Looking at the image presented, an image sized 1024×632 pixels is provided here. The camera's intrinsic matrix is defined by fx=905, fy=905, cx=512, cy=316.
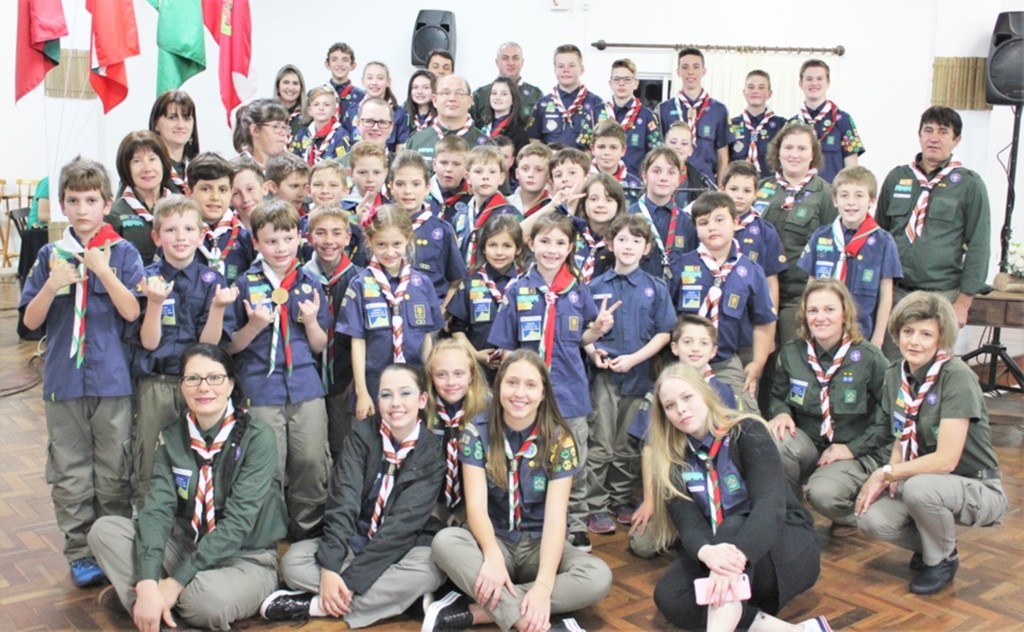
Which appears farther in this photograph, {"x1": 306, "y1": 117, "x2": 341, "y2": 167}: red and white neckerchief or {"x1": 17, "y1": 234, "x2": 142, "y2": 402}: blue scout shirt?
{"x1": 306, "y1": 117, "x2": 341, "y2": 167}: red and white neckerchief

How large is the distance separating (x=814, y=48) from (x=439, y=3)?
11.0 feet

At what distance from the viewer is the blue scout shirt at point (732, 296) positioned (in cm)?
358

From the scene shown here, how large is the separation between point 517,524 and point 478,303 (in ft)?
3.35

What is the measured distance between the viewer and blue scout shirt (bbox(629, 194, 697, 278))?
380cm

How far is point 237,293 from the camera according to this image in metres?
2.92

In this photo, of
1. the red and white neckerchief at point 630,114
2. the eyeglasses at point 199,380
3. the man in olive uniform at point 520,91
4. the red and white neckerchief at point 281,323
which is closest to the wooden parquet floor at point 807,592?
the eyeglasses at point 199,380

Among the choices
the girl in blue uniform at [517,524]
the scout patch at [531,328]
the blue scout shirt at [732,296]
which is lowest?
the girl in blue uniform at [517,524]

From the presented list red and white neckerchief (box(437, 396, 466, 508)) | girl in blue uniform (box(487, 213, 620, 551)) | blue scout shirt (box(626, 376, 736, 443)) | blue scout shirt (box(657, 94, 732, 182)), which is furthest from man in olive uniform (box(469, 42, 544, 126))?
red and white neckerchief (box(437, 396, 466, 508))

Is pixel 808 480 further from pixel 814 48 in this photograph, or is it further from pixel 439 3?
pixel 439 3

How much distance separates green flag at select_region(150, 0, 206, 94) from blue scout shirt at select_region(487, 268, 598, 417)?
244 cm

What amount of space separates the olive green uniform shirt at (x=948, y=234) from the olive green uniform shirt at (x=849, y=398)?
1.23 meters

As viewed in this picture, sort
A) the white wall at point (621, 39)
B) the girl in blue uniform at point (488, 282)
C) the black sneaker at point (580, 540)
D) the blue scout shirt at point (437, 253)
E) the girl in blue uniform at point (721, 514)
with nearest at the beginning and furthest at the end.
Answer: the girl in blue uniform at point (721, 514)
the black sneaker at point (580, 540)
the girl in blue uniform at point (488, 282)
the blue scout shirt at point (437, 253)
the white wall at point (621, 39)

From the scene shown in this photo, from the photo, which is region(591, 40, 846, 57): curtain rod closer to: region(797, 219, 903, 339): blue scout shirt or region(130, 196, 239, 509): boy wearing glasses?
region(797, 219, 903, 339): blue scout shirt

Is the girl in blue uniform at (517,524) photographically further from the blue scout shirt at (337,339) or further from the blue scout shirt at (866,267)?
the blue scout shirt at (866,267)
